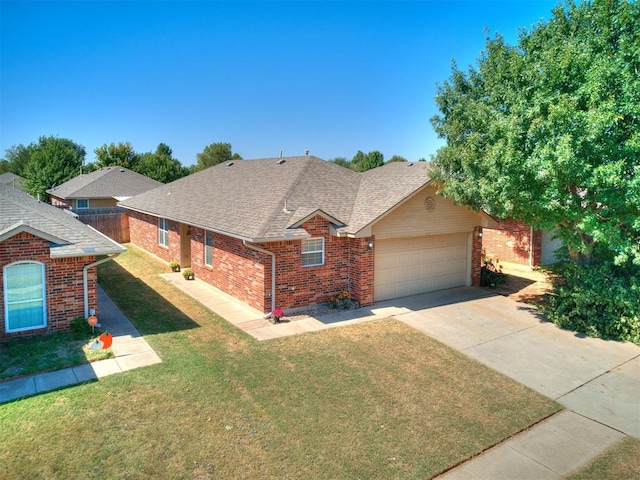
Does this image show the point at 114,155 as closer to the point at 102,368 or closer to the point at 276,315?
the point at 276,315

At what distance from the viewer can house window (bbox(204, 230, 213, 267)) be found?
16.2 m

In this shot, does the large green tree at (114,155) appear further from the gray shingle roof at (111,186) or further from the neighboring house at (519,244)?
the neighboring house at (519,244)

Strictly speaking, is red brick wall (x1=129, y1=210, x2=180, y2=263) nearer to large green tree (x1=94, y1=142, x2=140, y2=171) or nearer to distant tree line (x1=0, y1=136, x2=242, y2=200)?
distant tree line (x1=0, y1=136, x2=242, y2=200)

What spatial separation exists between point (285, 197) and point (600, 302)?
9.98 meters

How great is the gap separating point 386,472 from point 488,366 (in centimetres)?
476

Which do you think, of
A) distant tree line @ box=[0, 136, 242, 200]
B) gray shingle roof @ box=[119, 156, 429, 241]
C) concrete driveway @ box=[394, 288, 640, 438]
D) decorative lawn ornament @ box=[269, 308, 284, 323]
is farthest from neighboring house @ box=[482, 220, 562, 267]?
distant tree line @ box=[0, 136, 242, 200]

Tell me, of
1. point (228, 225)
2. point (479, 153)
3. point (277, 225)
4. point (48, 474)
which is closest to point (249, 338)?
point (277, 225)

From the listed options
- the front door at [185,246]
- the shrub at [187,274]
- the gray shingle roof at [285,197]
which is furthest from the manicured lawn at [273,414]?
the front door at [185,246]

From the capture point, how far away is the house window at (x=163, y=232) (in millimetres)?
20461

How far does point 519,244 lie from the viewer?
21.3 metres

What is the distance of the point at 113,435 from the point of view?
21.5 feet

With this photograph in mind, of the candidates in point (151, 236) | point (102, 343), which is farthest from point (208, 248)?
point (151, 236)

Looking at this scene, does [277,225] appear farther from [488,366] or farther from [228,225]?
[488,366]

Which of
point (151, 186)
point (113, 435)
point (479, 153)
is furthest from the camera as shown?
point (151, 186)
